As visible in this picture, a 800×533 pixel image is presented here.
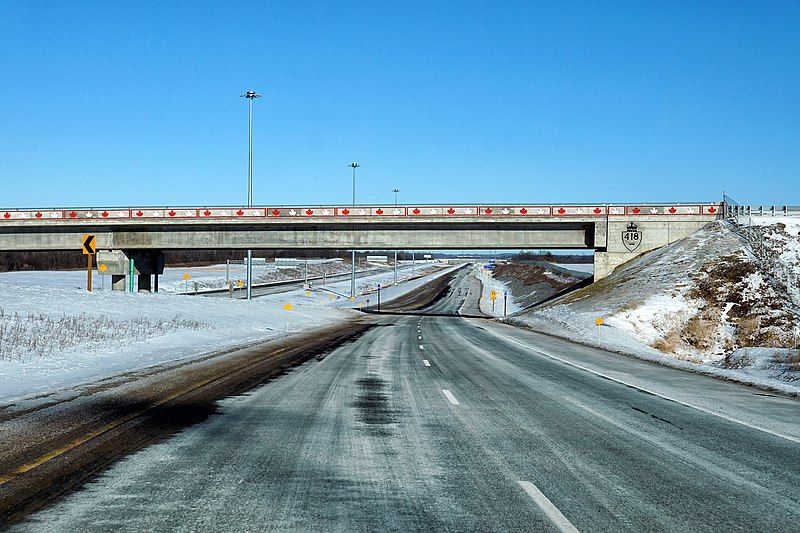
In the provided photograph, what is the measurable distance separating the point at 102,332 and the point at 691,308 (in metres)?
27.8

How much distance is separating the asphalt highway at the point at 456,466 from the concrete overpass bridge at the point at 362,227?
34695mm

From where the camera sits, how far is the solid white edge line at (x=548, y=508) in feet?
15.9

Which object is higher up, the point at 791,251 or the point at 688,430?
the point at 791,251

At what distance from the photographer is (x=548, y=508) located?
17.4 feet

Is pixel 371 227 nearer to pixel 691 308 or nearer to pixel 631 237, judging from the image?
pixel 631 237

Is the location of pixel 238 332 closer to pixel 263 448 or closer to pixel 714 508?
pixel 263 448

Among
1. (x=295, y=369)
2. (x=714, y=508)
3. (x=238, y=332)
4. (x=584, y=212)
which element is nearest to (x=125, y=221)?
(x=238, y=332)

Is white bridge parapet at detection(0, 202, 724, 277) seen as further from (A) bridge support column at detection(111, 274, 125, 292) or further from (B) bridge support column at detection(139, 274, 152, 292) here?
(B) bridge support column at detection(139, 274, 152, 292)

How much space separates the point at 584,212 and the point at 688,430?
128 feet

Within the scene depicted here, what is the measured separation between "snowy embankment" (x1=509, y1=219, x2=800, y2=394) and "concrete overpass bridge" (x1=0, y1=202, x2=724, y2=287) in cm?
269

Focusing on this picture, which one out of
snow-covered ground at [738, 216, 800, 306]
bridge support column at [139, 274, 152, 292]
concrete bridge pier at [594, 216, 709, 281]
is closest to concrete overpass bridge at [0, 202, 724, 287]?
concrete bridge pier at [594, 216, 709, 281]

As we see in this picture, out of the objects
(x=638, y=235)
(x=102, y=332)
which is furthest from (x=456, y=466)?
(x=638, y=235)

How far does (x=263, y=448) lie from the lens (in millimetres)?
7273

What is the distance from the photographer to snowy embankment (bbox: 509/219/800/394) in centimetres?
3017
